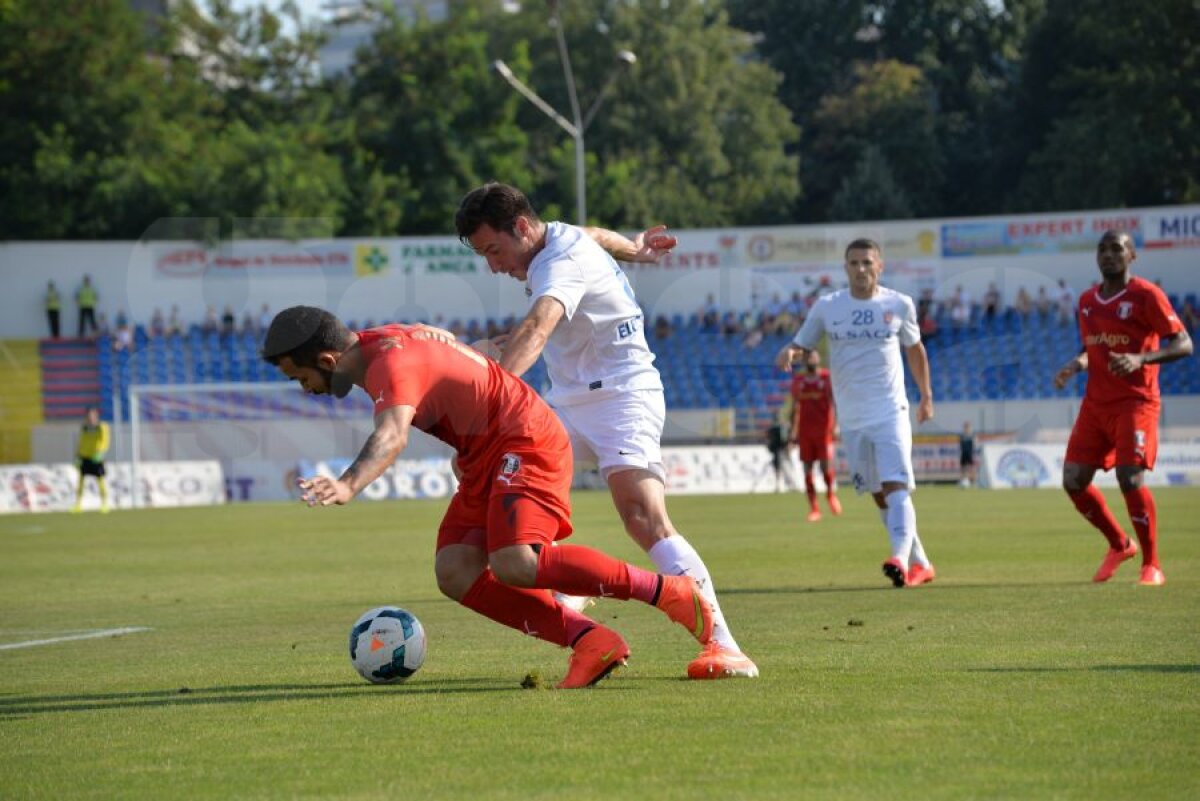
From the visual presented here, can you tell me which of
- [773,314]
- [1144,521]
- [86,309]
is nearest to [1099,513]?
[1144,521]

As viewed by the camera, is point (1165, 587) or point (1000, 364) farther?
point (1000, 364)

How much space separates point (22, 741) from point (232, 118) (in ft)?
197

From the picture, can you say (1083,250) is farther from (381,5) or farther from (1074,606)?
(1074,606)

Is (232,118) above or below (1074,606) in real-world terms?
above

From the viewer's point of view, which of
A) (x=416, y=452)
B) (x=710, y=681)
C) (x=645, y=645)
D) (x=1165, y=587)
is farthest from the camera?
(x=416, y=452)

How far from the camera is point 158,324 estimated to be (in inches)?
1797

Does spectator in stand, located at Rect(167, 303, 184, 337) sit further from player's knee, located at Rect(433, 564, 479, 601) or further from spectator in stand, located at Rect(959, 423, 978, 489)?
player's knee, located at Rect(433, 564, 479, 601)

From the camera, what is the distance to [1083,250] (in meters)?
47.1

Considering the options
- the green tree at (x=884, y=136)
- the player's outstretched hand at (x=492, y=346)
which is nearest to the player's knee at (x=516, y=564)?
the player's outstretched hand at (x=492, y=346)

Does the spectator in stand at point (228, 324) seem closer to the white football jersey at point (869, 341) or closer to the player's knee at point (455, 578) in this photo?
the white football jersey at point (869, 341)

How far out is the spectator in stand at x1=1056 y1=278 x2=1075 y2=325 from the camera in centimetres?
4506

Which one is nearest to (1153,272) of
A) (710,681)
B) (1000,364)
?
(1000,364)

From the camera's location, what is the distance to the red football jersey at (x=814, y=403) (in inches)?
Answer: 987

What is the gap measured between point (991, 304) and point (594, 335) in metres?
39.0
